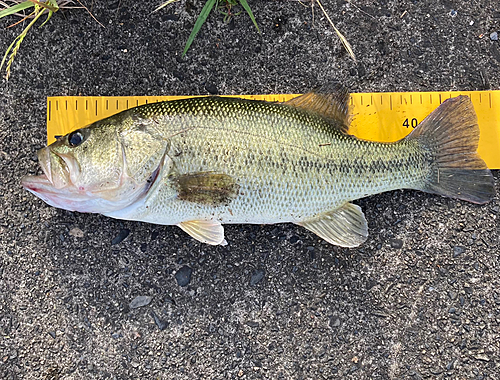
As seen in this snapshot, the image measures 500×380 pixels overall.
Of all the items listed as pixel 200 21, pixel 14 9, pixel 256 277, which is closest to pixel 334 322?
pixel 256 277

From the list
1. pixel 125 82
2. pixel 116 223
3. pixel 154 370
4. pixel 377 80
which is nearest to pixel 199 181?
pixel 116 223

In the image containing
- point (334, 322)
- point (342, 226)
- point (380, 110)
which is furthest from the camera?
point (380, 110)

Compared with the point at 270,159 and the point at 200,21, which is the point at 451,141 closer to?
the point at 270,159

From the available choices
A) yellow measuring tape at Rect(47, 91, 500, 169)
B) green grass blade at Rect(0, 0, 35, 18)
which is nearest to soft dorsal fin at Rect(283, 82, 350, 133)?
yellow measuring tape at Rect(47, 91, 500, 169)

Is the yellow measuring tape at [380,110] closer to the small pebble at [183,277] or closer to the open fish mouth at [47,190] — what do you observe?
the open fish mouth at [47,190]

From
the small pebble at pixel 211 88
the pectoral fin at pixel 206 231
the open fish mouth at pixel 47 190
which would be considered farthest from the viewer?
the small pebble at pixel 211 88

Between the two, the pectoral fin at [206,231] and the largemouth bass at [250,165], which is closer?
the largemouth bass at [250,165]

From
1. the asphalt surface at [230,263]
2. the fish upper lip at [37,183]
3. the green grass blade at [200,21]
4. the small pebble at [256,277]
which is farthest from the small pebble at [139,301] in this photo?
the green grass blade at [200,21]
